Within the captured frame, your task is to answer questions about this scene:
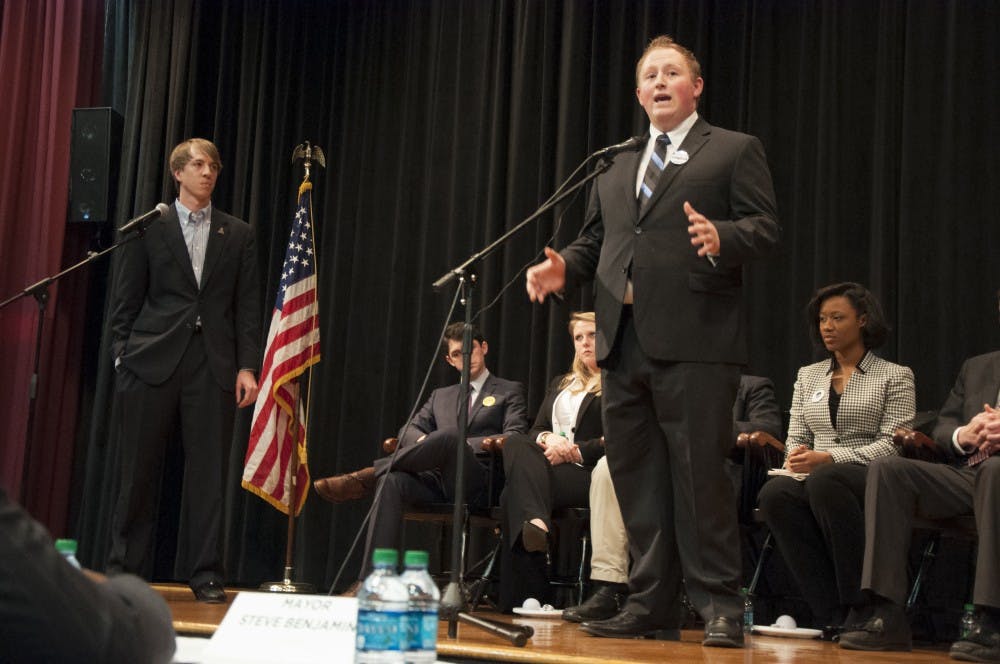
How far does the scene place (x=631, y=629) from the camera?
3.16 meters

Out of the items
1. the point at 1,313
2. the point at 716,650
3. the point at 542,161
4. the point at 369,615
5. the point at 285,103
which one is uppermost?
the point at 285,103

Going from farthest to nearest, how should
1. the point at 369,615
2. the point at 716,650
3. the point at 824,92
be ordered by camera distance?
the point at 824,92
the point at 716,650
the point at 369,615

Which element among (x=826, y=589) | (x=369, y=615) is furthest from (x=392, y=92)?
(x=369, y=615)

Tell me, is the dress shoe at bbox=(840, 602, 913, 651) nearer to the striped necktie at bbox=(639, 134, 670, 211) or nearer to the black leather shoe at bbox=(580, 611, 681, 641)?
the black leather shoe at bbox=(580, 611, 681, 641)

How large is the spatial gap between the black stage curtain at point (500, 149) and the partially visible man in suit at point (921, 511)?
3.57 feet

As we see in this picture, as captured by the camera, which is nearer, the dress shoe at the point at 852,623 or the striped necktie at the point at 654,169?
the striped necktie at the point at 654,169

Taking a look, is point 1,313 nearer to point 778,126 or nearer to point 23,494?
point 23,494

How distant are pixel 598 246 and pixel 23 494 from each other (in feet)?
11.8

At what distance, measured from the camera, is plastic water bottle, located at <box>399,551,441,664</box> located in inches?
63.8

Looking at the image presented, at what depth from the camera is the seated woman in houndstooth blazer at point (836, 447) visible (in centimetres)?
393

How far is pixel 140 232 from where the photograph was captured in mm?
4328

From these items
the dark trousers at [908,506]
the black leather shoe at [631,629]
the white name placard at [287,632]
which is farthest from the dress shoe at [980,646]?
the white name placard at [287,632]

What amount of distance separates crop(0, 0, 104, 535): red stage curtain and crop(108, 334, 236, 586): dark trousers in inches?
59.8

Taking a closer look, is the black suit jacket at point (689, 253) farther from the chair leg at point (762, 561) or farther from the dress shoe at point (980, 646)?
the chair leg at point (762, 561)
